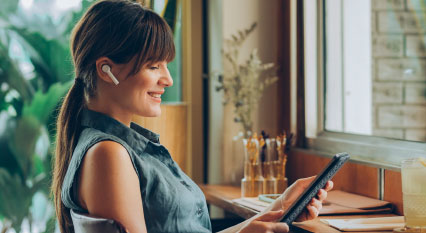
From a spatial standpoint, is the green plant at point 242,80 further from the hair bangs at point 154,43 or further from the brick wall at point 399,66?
the hair bangs at point 154,43

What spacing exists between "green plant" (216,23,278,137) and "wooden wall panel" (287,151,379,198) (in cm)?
28

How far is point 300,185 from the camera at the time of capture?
158cm

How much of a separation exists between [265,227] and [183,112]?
1.58 meters

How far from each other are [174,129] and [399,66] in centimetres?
116

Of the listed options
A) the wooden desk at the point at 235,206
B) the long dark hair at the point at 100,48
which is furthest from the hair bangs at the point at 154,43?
the wooden desk at the point at 235,206

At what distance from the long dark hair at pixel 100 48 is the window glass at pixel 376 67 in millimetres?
1334

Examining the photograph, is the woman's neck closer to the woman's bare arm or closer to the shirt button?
the woman's bare arm

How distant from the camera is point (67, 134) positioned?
1.50 m

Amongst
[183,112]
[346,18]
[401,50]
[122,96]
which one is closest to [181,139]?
[183,112]

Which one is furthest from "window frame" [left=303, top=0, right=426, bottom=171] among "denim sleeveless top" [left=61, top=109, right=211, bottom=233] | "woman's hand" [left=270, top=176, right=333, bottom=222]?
"denim sleeveless top" [left=61, top=109, right=211, bottom=233]

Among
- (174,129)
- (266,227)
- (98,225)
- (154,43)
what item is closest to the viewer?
(98,225)

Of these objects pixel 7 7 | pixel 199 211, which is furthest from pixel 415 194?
pixel 7 7

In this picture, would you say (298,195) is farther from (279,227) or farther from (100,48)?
(100,48)

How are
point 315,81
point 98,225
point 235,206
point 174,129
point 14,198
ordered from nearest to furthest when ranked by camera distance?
point 98,225 < point 235,206 < point 315,81 < point 174,129 < point 14,198
